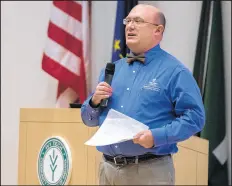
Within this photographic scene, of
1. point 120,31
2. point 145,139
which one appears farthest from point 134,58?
point 120,31

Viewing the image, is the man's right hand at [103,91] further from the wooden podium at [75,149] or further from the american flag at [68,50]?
the american flag at [68,50]

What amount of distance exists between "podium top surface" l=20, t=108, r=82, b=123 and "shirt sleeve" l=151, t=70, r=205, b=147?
6.14 feet

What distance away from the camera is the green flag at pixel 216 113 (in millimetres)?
4258

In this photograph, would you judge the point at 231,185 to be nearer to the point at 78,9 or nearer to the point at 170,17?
the point at 170,17

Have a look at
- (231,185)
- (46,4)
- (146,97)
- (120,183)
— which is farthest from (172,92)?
(46,4)

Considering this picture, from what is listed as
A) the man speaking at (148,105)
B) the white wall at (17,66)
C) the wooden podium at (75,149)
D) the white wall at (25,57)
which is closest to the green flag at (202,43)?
the wooden podium at (75,149)

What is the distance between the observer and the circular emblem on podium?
3.88m

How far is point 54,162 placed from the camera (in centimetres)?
395

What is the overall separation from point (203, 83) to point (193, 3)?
77 cm

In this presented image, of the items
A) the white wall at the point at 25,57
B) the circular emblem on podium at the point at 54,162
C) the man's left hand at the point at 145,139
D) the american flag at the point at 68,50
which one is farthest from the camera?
the white wall at the point at 25,57

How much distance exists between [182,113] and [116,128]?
27cm

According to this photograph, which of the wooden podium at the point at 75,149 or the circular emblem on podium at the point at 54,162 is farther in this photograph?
the circular emblem on podium at the point at 54,162

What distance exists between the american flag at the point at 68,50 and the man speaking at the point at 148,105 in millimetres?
2470

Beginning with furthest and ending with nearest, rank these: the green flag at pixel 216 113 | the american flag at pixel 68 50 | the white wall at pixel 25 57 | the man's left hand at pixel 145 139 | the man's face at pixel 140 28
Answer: the white wall at pixel 25 57 → the american flag at pixel 68 50 → the green flag at pixel 216 113 → the man's face at pixel 140 28 → the man's left hand at pixel 145 139
